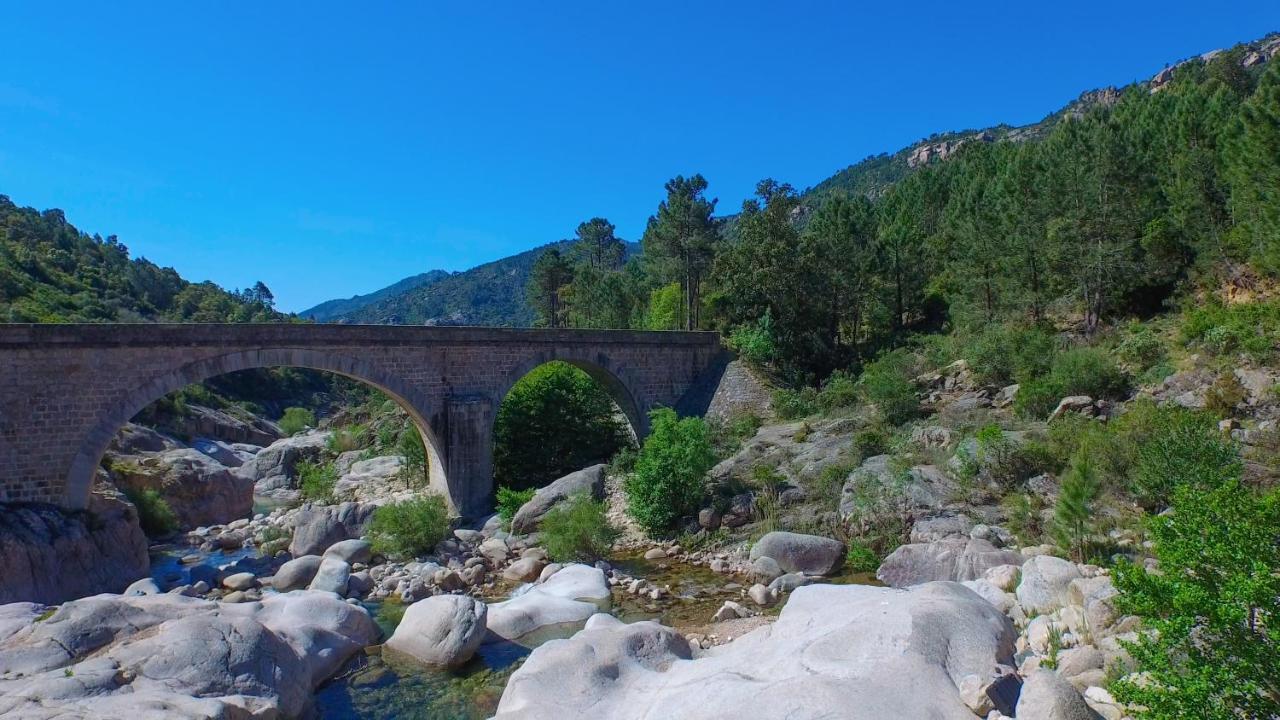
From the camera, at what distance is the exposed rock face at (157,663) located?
23.6 feet

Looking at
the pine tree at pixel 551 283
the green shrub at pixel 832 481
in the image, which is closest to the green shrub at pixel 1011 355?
the green shrub at pixel 832 481

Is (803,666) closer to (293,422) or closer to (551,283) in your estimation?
(551,283)

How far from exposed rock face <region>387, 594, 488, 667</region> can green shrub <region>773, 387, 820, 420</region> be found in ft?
53.6

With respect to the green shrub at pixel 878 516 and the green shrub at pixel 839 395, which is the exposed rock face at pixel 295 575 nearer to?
the green shrub at pixel 878 516

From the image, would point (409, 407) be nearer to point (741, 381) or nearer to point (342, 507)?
point (342, 507)

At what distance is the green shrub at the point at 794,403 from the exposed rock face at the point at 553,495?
8.07m

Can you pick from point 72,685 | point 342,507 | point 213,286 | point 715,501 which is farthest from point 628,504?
point 213,286

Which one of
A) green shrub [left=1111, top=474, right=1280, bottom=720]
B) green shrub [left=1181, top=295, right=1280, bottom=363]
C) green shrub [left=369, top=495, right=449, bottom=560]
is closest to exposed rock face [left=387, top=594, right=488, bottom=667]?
green shrub [left=369, top=495, right=449, bottom=560]

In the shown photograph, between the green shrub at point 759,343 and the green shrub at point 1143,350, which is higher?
Answer: the green shrub at point 759,343

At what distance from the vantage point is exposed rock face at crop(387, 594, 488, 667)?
1079cm

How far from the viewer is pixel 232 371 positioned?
17453 millimetres

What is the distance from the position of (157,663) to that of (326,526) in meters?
10.8

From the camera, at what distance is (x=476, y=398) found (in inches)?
886

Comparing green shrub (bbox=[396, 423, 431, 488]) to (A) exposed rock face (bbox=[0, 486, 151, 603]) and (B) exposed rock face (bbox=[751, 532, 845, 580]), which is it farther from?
(B) exposed rock face (bbox=[751, 532, 845, 580])
